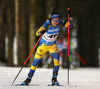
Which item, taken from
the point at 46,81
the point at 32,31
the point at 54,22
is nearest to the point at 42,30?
the point at 54,22

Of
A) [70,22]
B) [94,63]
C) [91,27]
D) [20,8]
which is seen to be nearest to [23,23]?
[20,8]

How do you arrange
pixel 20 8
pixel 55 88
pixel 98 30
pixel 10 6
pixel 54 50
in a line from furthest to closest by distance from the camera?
pixel 98 30, pixel 10 6, pixel 20 8, pixel 54 50, pixel 55 88

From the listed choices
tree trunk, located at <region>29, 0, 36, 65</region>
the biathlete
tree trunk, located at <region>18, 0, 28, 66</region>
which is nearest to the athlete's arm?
the biathlete

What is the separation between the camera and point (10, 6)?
742 inches

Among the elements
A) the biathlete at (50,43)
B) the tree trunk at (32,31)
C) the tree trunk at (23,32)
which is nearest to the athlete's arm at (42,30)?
the biathlete at (50,43)

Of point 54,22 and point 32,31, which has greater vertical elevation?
point 54,22

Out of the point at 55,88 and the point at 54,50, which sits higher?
the point at 54,50

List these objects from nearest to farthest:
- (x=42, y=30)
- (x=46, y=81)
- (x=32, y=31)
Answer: (x=42, y=30) < (x=46, y=81) < (x=32, y=31)

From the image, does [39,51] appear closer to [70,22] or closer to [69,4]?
[70,22]

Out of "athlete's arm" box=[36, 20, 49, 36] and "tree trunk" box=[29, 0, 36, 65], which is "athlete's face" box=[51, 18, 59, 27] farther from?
"tree trunk" box=[29, 0, 36, 65]

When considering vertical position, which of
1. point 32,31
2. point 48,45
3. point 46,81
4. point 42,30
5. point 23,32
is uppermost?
point 42,30

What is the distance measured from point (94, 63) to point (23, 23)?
7.14 meters

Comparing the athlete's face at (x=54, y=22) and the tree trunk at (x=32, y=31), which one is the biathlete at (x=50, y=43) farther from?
the tree trunk at (x=32, y=31)

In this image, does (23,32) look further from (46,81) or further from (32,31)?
(46,81)
